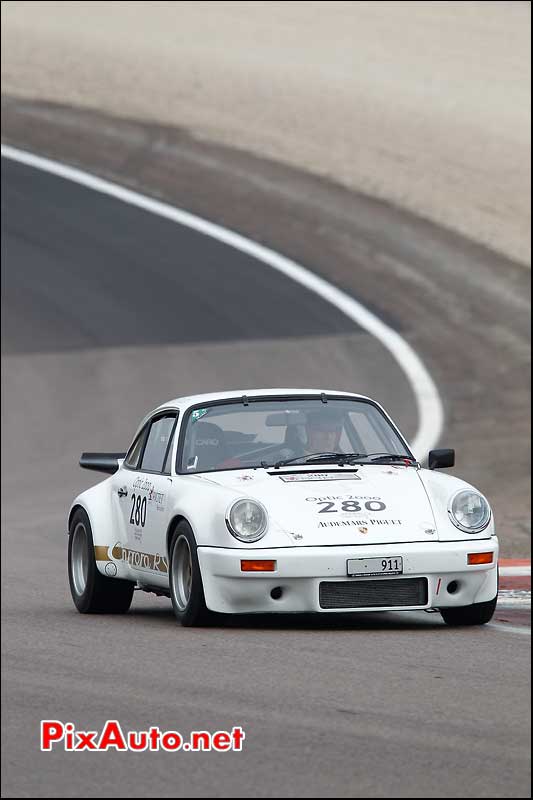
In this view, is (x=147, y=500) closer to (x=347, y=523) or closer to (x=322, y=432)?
(x=322, y=432)

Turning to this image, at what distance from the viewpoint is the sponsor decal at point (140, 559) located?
9875 millimetres

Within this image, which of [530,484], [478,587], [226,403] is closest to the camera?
[478,587]

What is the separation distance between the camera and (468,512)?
378 inches

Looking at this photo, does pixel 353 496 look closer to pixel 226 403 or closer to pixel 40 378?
pixel 226 403

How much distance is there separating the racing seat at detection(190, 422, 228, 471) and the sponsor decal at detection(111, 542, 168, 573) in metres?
0.63

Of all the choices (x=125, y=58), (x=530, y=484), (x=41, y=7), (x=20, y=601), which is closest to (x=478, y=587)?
(x=20, y=601)

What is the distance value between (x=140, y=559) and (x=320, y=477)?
1.31m

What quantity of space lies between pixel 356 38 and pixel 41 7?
9829mm

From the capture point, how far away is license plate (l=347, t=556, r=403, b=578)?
9070mm

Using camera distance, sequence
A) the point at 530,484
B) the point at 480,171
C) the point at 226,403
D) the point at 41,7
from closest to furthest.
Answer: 1. the point at 226,403
2. the point at 530,484
3. the point at 480,171
4. the point at 41,7

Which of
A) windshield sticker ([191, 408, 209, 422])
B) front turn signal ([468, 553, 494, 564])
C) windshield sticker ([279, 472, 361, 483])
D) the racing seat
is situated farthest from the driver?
front turn signal ([468, 553, 494, 564])

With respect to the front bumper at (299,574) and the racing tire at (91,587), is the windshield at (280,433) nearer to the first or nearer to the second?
the racing tire at (91,587)

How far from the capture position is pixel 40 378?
79.8 ft

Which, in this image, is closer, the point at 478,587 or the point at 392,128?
the point at 478,587
